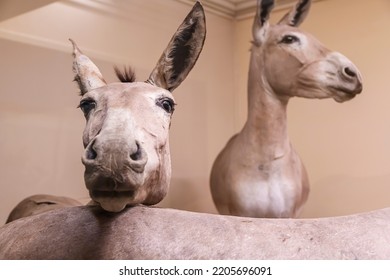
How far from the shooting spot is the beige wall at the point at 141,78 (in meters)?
1.39

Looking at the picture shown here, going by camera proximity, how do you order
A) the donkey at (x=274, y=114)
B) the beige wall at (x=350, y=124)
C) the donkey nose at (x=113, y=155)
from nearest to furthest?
the donkey nose at (x=113, y=155), the beige wall at (x=350, y=124), the donkey at (x=274, y=114)

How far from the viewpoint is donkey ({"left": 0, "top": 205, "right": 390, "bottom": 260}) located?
0.76 m

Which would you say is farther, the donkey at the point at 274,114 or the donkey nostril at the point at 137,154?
the donkey at the point at 274,114

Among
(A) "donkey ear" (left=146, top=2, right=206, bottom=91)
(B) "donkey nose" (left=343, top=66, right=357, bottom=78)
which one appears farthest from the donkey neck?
(A) "donkey ear" (left=146, top=2, right=206, bottom=91)

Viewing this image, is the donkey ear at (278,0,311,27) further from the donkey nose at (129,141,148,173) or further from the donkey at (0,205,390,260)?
the donkey nose at (129,141,148,173)

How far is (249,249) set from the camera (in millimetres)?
761

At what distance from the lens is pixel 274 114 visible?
166 centimetres

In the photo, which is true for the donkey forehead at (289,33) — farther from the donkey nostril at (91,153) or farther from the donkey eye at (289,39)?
the donkey nostril at (91,153)

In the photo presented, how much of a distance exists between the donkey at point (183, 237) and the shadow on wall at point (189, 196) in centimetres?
55

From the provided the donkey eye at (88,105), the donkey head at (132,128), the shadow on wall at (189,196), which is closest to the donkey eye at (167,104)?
the donkey head at (132,128)

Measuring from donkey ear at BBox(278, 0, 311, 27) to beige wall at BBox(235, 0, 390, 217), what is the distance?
0.08 m
